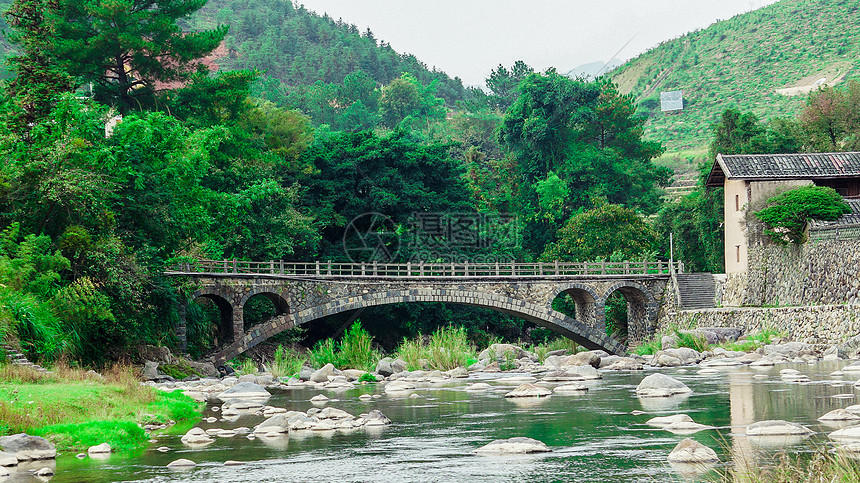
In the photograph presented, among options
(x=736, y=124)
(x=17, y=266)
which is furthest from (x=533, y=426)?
(x=736, y=124)

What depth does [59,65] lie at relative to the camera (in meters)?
35.3

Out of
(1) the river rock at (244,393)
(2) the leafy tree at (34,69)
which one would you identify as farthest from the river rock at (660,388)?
(2) the leafy tree at (34,69)

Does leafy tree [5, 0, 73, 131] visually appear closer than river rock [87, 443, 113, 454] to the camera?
No

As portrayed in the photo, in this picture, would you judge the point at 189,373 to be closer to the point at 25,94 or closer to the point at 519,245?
the point at 25,94

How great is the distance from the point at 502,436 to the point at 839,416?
542cm

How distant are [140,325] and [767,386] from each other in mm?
19329

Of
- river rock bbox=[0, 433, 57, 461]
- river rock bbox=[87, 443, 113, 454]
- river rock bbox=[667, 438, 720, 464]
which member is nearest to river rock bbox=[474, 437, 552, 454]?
river rock bbox=[667, 438, 720, 464]

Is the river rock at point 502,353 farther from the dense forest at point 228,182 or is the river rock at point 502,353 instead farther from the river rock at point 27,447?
the river rock at point 27,447

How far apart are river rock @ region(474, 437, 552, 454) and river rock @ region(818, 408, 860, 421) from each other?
15.8 feet

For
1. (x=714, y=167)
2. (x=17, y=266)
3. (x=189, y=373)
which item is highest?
(x=714, y=167)

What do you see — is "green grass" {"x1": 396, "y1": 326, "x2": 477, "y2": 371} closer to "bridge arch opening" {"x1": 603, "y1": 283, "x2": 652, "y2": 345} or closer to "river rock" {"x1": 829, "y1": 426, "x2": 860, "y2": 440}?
"bridge arch opening" {"x1": 603, "y1": 283, "x2": 652, "y2": 345}

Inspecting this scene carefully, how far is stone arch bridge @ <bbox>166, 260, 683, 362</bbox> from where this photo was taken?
137ft

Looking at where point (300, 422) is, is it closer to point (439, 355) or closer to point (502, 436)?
point (502, 436)

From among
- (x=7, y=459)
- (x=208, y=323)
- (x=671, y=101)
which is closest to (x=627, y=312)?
(x=208, y=323)
